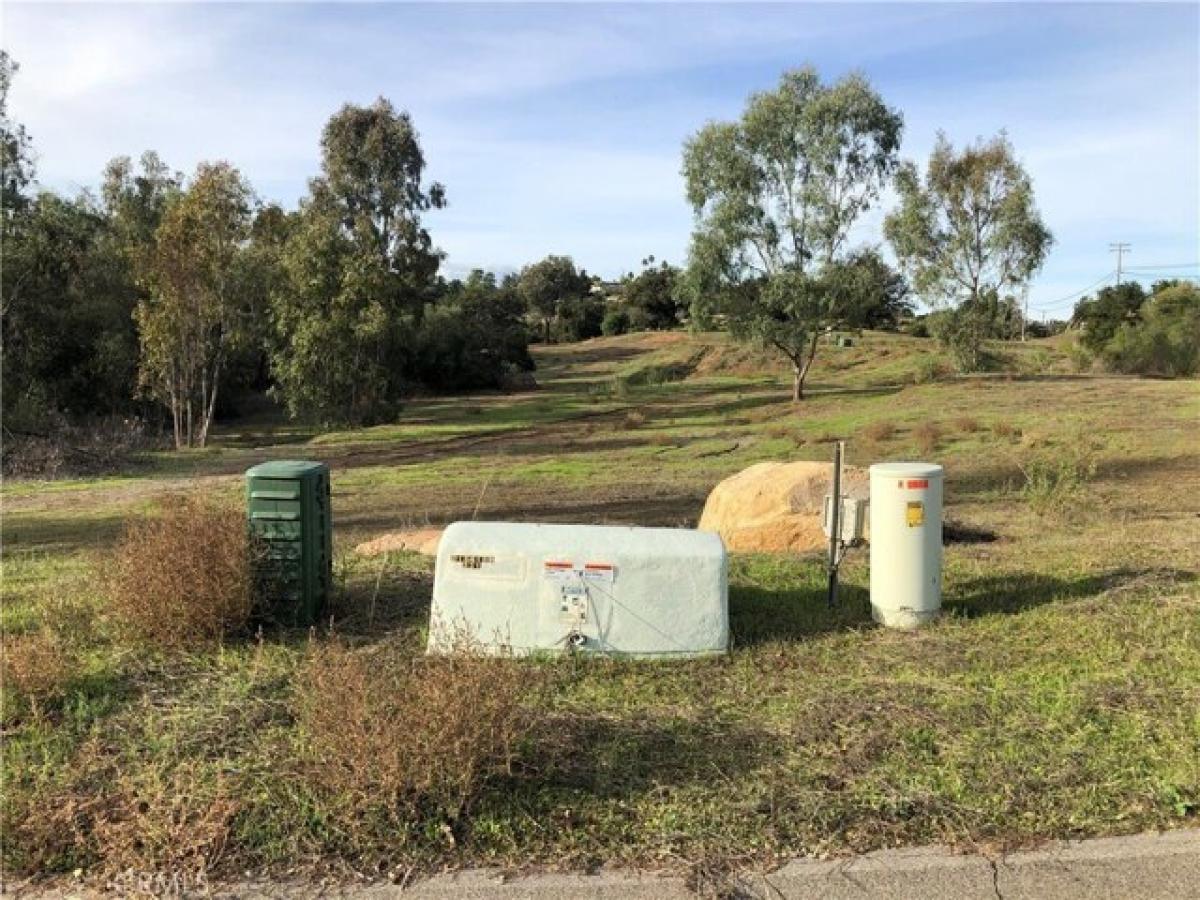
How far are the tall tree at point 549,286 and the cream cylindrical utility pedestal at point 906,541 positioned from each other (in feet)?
256

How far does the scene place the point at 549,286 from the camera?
85.4 metres

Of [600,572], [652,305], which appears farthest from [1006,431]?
[652,305]

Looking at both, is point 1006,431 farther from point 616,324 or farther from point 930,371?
point 616,324

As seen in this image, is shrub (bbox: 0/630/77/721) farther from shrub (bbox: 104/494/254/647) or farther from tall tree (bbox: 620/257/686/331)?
tall tree (bbox: 620/257/686/331)

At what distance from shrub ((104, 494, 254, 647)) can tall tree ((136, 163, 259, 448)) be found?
2383 cm

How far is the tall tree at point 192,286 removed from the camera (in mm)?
26922

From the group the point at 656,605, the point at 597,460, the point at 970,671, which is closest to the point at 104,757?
the point at 656,605

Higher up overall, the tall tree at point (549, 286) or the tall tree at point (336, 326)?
the tall tree at point (549, 286)

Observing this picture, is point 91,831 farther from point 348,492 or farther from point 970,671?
point 348,492

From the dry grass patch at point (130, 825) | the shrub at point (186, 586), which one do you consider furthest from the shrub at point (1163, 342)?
the dry grass patch at point (130, 825)

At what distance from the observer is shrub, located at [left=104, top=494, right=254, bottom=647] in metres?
5.26

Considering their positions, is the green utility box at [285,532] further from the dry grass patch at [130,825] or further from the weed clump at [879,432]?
the weed clump at [879,432]

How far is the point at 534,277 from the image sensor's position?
85312 millimetres

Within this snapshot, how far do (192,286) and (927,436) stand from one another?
19613 millimetres
